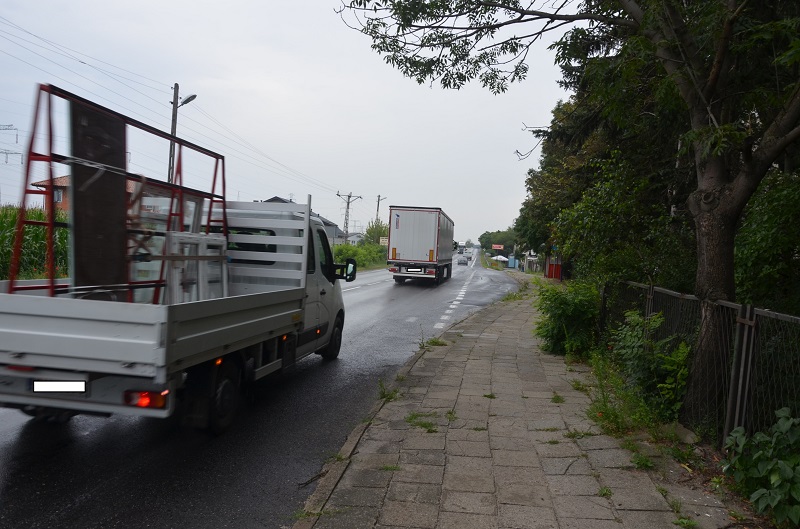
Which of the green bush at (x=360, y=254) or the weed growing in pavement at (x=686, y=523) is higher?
the green bush at (x=360, y=254)

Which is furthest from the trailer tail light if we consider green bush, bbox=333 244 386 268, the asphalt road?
green bush, bbox=333 244 386 268

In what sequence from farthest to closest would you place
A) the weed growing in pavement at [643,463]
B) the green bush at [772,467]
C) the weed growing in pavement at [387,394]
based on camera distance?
the weed growing in pavement at [387,394] < the weed growing in pavement at [643,463] < the green bush at [772,467]

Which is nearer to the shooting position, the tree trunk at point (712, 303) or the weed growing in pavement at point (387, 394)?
the tree trunk at point (712, 303)

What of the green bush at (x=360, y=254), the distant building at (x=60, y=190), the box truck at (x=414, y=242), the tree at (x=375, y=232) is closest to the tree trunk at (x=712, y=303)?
the distant building at (x=60, y=190)

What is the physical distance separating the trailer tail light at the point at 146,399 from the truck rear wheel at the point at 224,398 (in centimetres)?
96

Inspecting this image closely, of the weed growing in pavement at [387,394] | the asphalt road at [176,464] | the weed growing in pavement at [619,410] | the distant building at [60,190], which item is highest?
the distant building at [60,190]

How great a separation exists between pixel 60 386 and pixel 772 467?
466 centimetres

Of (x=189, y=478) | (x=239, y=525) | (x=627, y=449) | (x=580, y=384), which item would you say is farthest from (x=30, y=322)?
(x=580, y=384)

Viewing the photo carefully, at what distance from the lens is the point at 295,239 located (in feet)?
23.6

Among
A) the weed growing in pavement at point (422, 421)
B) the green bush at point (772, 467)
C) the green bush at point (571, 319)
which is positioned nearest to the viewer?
the green bush at point (772, 467)

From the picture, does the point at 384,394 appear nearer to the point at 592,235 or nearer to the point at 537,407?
the point at 537,407

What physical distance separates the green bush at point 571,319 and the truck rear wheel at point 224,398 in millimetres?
5977

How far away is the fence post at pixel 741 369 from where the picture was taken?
4508mm

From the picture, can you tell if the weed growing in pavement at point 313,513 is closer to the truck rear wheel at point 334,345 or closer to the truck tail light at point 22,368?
the truck tail light at point 22,368
